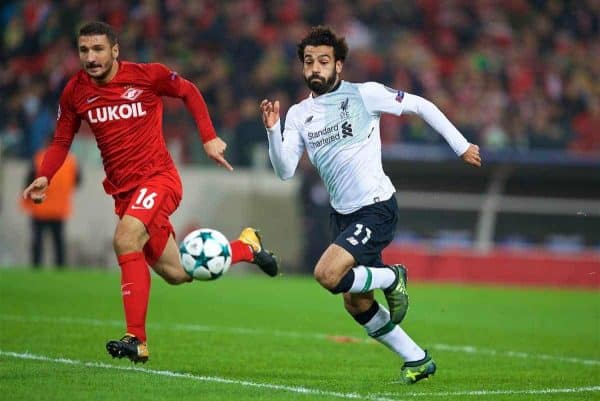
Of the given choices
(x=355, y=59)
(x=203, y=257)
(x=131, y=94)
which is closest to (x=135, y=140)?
(x=131, y=94)

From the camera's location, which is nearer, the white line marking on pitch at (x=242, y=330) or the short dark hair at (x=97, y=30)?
the short dark hair at (x=97, y=30)

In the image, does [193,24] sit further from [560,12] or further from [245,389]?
[245,389]

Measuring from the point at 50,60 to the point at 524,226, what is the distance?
29.9ft

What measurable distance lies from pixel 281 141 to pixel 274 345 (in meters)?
2.83

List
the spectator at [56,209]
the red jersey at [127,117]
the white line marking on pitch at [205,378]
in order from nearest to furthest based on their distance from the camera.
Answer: the white line marking on pitch at [205,378] < the red jersey at [127,117] < the spectator at [56,209]

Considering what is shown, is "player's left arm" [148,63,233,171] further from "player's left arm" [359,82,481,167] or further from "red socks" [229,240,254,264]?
"player's left arm" [359,82,481,167]

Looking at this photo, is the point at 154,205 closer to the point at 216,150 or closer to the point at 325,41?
the point at 216,150

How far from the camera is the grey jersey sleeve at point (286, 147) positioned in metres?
8.50

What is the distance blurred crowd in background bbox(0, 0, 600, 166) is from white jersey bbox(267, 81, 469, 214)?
40.3ft

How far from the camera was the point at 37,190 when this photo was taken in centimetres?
868

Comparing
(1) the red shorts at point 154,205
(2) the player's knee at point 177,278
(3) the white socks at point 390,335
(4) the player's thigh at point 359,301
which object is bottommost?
(3) the white socks at point 390,335

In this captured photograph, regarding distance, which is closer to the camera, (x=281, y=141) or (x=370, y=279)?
(x=370, y=279)

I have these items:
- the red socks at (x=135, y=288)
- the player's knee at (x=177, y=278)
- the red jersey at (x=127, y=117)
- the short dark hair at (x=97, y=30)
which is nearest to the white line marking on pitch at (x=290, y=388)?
the red socks at (x=135, y=288)

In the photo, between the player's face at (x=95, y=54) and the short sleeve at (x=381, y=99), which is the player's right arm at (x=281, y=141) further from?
the player's face at (x=95, y=54)
